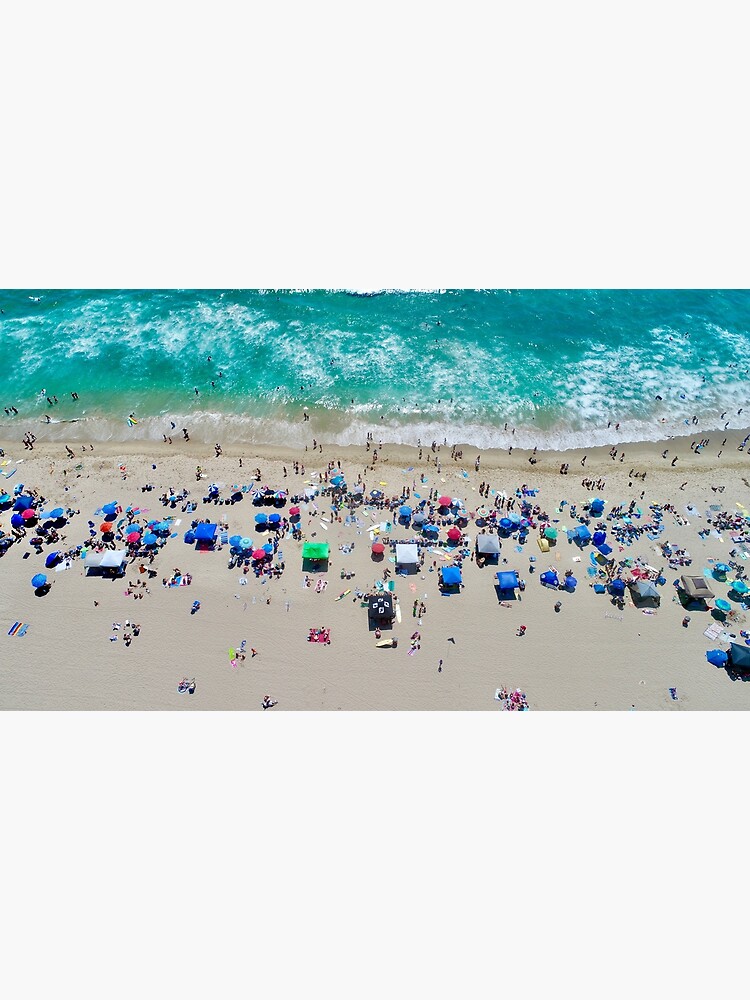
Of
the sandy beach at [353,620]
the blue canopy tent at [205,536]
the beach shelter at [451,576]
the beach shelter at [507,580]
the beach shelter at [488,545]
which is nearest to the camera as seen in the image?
the sandy beach at [353,620]

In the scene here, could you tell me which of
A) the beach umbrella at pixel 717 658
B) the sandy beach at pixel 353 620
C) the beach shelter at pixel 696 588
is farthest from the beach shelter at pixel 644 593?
the beach umbrella at pixel 717 658

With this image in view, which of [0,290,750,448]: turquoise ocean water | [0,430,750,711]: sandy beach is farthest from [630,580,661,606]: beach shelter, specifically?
[0,290,750,448]: turquoise ocean water

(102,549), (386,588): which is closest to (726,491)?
(386,588)

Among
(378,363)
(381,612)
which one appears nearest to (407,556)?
(381,612)

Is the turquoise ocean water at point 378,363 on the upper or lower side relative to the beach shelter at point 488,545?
upper

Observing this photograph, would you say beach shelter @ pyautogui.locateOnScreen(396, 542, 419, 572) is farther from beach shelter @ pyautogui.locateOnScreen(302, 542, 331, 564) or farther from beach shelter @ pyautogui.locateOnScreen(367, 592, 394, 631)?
beach shelter @ pyautogui.locateOnScreen(302, 542, 331, 564)

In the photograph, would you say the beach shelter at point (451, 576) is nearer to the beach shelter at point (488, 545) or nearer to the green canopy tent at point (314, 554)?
the beach shelter at point (488, 545)
